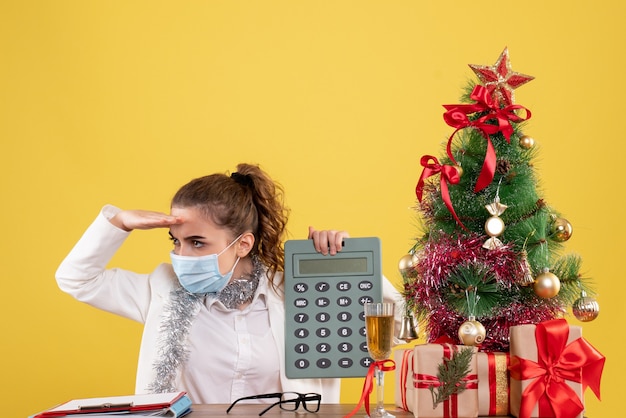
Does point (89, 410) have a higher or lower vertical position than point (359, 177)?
lower

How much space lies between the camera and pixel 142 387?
1.86 metres

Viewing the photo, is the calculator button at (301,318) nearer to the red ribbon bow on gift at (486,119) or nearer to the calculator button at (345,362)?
the calculator button at (345,362)

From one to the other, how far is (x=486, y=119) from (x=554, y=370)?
438 mm

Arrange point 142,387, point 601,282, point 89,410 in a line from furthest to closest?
point 601,282, point 142,387, point 89,410

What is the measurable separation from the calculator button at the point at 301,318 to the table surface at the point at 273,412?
201mm

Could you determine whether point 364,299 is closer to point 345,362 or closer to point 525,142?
point 345,362

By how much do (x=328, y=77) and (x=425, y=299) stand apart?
148 cm

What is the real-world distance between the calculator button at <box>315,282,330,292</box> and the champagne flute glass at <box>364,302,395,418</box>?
325 mm

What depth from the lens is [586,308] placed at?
142 centimetres

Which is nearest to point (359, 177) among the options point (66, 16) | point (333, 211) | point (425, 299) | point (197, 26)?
point (333, 211)

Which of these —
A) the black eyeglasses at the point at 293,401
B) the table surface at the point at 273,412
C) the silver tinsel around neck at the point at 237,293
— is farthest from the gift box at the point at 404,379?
the silver tinsel around neck at the point at 237,293

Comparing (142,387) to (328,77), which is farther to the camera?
(328,77)

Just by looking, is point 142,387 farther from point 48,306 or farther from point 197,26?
point 197,26

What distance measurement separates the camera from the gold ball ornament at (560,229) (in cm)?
145
